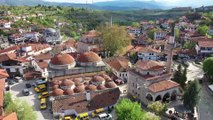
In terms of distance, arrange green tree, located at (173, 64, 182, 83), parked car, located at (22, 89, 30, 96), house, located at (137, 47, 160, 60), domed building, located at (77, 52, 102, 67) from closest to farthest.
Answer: green tree, located at (173, 64, 182, 83), parked car, located at (22, 89, 30, 96), domed building, located at (77, 52, 102, 67), house, located at (137, 47, 160, 60)

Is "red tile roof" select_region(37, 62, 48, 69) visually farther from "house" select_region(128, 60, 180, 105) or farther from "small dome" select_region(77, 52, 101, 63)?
"house" select_region(128, 60, 180, 105)

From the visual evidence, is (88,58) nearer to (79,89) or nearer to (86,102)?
(79,89)

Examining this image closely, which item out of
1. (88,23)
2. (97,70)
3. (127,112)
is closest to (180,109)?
(127,112)

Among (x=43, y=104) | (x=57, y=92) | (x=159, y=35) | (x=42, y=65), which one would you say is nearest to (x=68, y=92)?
(x=57, y=92)

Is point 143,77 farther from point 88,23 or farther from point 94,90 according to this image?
point 88,23

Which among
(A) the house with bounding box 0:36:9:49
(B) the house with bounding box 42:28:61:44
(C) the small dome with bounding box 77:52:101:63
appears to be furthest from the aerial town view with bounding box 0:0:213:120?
(B) the house with bounding box 42:28:61:44

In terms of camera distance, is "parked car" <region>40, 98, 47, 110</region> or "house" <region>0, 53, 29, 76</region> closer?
"parked car" <region>40, 98, 47, 110</region>

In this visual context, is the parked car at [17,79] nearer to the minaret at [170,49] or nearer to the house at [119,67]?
the house at [119,67]
